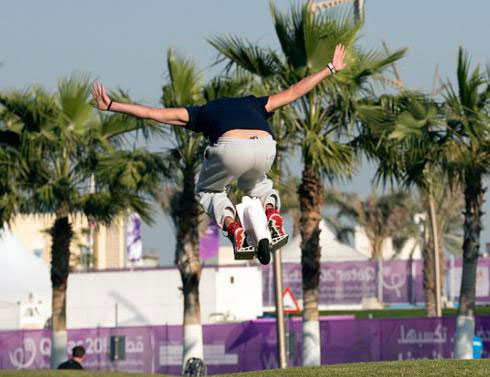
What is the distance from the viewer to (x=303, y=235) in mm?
25406

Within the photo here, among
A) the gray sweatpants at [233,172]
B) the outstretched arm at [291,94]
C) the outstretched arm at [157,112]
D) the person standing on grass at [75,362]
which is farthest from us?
the person standing on grass at [75,362]

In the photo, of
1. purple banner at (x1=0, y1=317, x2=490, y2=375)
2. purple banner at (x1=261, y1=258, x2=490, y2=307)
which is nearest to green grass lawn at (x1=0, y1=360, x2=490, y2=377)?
purple banner at (x1=0, y1=317, x2=490, y2=375)

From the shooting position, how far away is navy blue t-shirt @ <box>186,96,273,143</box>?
1104 cm

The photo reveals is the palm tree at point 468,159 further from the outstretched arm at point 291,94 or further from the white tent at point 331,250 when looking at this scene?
the white tent at point 331,250

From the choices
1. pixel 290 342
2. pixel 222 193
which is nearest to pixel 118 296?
pixel 290 342

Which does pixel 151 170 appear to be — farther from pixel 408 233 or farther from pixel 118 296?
pixel 408 233

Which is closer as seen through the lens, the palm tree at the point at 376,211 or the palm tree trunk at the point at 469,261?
the palm tree trunk at the point at 469,261

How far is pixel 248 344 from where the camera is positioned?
1280 inches

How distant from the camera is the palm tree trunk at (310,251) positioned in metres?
25.4

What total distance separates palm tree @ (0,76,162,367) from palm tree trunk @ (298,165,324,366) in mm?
3948

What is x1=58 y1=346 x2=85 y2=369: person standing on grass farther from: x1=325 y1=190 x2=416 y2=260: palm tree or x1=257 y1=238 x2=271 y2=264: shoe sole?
x1=325 y1=190 x2=416 y2=260: palm tree

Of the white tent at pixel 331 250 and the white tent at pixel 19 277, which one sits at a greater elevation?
the white tent at pixel 331 250

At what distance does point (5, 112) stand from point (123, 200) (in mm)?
3398

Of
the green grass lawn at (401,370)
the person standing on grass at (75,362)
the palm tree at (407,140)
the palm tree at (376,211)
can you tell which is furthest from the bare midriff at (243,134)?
the palm tree at (376,211)
